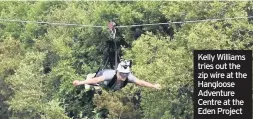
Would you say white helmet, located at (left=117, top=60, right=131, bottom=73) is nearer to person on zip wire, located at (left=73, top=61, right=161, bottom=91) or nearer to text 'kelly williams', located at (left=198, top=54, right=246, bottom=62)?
person on zip wire, located at (left=73, top=61, right=161, bottom=91)

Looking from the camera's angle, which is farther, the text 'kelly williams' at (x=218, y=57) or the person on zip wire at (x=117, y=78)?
the text 'kelly williams' at (x=218, y=57)

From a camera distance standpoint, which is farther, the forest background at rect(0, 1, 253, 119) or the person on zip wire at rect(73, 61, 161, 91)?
the forest background at rect(0, 1, 253, 119)

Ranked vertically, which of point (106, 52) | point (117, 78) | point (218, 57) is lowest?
point (106, 52)

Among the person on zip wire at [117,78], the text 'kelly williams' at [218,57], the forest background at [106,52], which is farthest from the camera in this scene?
the forest background at [106,52]

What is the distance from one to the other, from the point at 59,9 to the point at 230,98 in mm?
45269

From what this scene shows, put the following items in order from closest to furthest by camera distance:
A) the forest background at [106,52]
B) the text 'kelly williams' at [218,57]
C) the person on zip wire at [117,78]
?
the person on zip wire at [117,78] < the text 'kelly williams' at [218,57] < the forest background at [106,52]

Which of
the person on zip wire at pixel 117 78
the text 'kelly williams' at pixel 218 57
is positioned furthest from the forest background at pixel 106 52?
the person on zip wire at pixel 117 78

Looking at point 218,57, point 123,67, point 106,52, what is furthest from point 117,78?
point 106,52

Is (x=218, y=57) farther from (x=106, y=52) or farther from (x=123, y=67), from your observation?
→ (x=106, y=52)

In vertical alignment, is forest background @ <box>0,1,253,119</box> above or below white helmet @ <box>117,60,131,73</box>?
below

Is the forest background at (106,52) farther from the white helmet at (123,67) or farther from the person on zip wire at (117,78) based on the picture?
the white helmet at (123,67)

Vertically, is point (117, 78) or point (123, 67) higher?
point (123, 67)

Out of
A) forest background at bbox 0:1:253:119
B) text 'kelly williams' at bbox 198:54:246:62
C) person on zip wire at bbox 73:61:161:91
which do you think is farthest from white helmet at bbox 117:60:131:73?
forest background at bbox 0:1:253:119

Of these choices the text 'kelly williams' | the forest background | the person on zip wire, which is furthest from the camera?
the forest background
